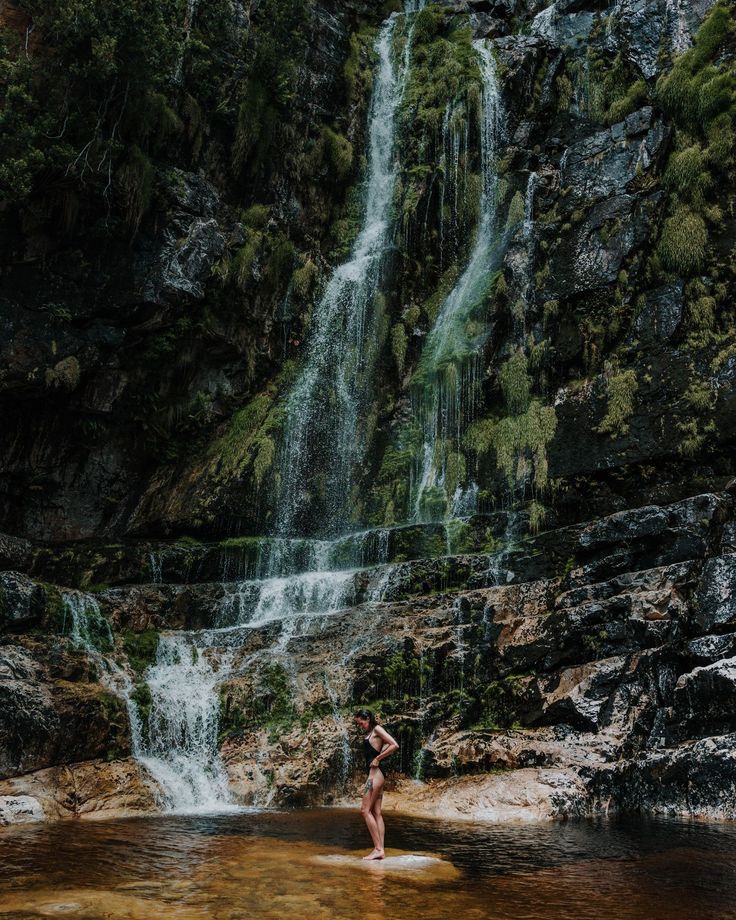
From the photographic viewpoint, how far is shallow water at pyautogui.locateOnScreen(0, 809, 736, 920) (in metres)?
5.37

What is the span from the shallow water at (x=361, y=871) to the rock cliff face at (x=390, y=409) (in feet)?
5.96

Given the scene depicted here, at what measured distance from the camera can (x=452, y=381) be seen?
19484 mm

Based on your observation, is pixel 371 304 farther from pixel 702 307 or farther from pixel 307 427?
pixel 702 307

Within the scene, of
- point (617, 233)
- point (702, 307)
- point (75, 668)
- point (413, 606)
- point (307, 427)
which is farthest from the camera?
point (307, 427)

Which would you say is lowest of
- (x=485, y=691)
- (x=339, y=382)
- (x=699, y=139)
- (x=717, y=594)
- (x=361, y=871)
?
(x=361, y=871)

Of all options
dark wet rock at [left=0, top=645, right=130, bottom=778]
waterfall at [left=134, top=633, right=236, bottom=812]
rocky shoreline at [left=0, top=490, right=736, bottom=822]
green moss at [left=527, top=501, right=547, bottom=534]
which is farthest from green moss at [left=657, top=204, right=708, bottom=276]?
dark wet rock at [left=0, top=645, right=130, bottom=778]

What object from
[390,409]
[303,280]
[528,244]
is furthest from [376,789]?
[303,280]

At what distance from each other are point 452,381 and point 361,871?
14.3m

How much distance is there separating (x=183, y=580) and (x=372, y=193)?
14114 millimetres

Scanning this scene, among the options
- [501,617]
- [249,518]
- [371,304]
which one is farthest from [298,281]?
[501,617]

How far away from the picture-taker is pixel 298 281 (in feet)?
71.4

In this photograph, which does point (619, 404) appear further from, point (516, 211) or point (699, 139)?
point (516, 211)

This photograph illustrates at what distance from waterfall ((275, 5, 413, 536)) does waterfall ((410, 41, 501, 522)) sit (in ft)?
5.78

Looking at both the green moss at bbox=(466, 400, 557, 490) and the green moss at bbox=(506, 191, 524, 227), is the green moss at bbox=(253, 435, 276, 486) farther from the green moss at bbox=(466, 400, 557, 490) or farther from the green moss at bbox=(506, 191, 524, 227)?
the green moss at bbox=(506, 191, 524, 227)
